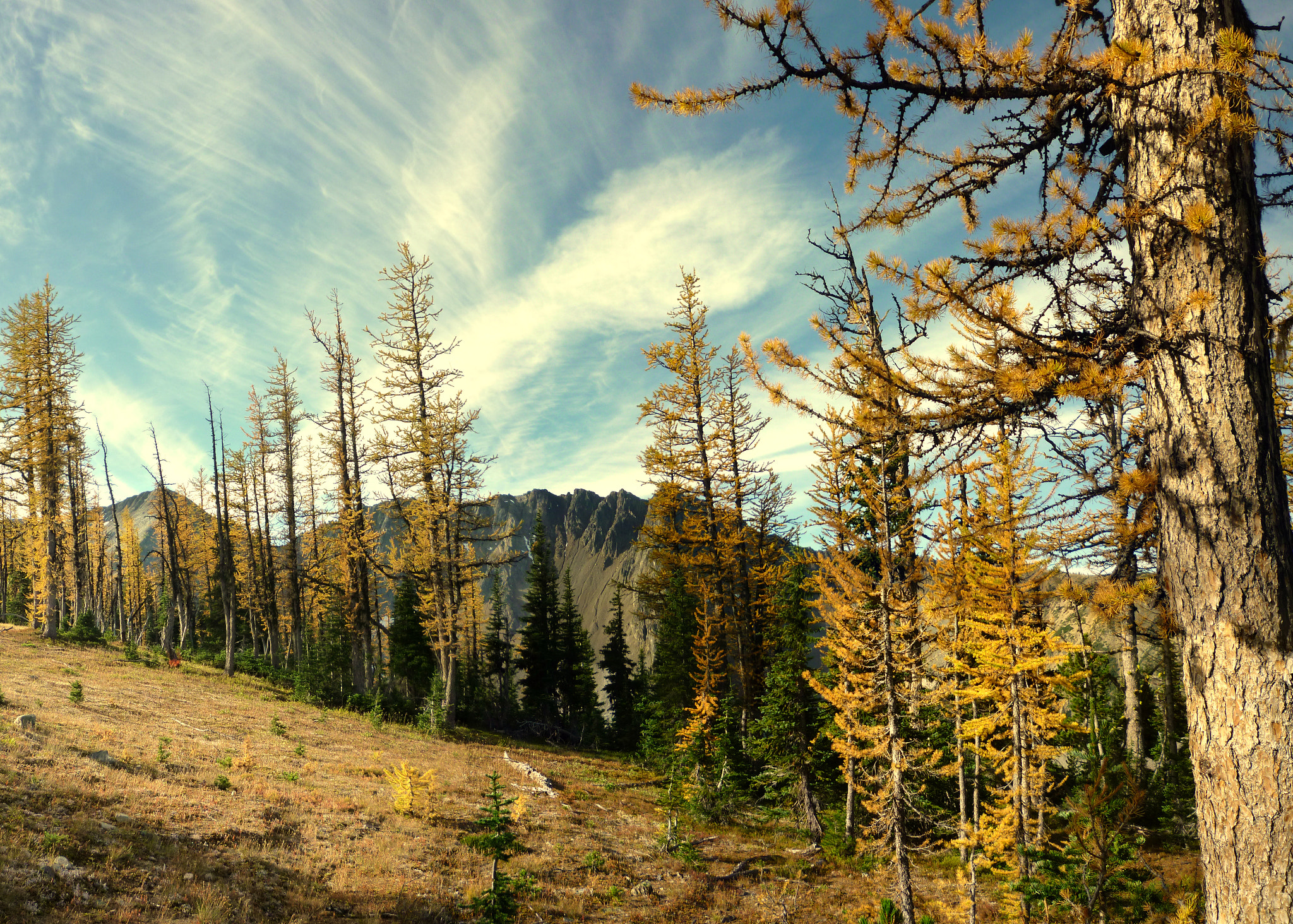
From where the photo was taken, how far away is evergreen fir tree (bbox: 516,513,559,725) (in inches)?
1458

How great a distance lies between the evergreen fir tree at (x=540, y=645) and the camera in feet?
121

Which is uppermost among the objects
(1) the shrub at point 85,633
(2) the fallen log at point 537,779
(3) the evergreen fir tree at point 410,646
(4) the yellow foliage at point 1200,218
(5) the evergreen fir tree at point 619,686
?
(4) the yellow foliage at point 1200,218

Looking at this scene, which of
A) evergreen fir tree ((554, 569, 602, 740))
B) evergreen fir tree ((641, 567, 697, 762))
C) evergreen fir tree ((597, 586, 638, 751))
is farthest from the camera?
evergreen fir tree ((554, 569, 602, 740))

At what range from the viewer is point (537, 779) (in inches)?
679

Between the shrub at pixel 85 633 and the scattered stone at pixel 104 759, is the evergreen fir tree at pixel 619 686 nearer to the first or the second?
the scattered stone at pixel 104 759

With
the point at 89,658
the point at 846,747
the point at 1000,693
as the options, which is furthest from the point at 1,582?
the point at 1000,693

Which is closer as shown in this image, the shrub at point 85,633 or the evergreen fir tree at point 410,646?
the shrub at point 85,633

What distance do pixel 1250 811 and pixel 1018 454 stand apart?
7.76 m

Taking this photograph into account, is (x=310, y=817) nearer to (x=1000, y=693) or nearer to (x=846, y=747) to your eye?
(x=846, y=747)

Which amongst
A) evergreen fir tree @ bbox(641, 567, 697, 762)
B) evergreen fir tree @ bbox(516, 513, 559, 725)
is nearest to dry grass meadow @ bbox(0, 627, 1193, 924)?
evergreen fir tree @ bbox(641, 567, 697, 762)

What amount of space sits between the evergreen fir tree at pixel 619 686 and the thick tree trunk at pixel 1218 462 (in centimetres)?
3255

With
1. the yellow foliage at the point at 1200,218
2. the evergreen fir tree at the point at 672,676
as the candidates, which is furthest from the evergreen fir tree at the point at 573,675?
the yellow foliage at the point at 1200,218

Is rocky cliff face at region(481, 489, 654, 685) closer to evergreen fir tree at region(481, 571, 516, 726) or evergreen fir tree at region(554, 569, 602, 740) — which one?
evergreen fir tree at region(481, 571, 516, 726)

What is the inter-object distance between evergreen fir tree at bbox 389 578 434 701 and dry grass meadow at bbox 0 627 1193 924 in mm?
12348
